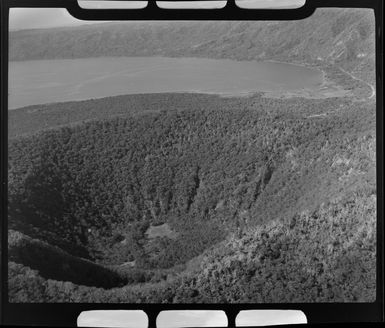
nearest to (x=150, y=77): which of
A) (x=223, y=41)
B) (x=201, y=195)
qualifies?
(x=223, y=41)

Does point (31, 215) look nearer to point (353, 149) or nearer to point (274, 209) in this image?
point (274, 209)

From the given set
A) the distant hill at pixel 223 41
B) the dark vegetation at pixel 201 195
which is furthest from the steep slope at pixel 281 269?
the distant hill at pixel 223 41

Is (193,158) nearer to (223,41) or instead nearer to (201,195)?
(201,195)

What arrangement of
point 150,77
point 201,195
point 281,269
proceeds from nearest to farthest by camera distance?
point 281,269 < point 201,195 < point 150,77

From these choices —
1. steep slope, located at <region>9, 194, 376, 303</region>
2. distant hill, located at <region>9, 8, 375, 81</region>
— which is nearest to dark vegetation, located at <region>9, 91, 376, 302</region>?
steep slope, located at <region>9, 194, 376, 303</region>

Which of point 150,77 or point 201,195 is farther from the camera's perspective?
point 150,77

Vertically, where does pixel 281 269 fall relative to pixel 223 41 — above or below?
below

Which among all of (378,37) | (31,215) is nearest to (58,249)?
(31,215)

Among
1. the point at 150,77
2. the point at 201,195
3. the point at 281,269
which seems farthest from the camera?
the point at 150,77
